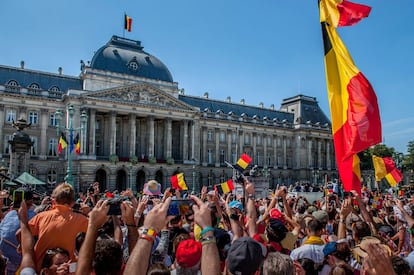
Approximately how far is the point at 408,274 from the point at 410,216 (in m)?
3.78

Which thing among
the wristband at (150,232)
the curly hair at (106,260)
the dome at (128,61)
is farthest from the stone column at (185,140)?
the wristband at (150,232)

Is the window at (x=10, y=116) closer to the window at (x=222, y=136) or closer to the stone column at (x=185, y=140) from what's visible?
the stone column at (x=185, y=140)

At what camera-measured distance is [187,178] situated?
57625 mm

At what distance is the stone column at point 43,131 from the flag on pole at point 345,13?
158 ft

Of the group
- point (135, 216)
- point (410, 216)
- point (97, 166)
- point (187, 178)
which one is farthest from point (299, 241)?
point (187, 178)

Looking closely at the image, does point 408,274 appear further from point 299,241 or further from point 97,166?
point 97,166

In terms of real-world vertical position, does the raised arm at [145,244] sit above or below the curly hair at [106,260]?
above

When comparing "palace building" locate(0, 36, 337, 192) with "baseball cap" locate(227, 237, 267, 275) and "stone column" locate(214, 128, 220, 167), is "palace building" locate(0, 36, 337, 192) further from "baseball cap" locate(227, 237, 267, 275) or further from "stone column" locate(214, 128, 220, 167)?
"baseball cap" locate(227, 237, 267, 275)

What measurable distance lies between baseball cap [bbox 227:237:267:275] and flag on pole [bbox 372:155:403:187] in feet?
62.6

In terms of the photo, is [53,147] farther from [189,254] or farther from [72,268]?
[189,254]

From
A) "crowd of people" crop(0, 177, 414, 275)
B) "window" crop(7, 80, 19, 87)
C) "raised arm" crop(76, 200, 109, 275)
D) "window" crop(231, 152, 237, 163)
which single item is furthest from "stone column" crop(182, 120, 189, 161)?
"raised arm" crop(76, 200, 109, 275)

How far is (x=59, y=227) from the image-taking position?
15.6 feet

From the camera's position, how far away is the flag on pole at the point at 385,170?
2045 centimetres

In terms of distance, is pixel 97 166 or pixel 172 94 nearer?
pixel 97 166
